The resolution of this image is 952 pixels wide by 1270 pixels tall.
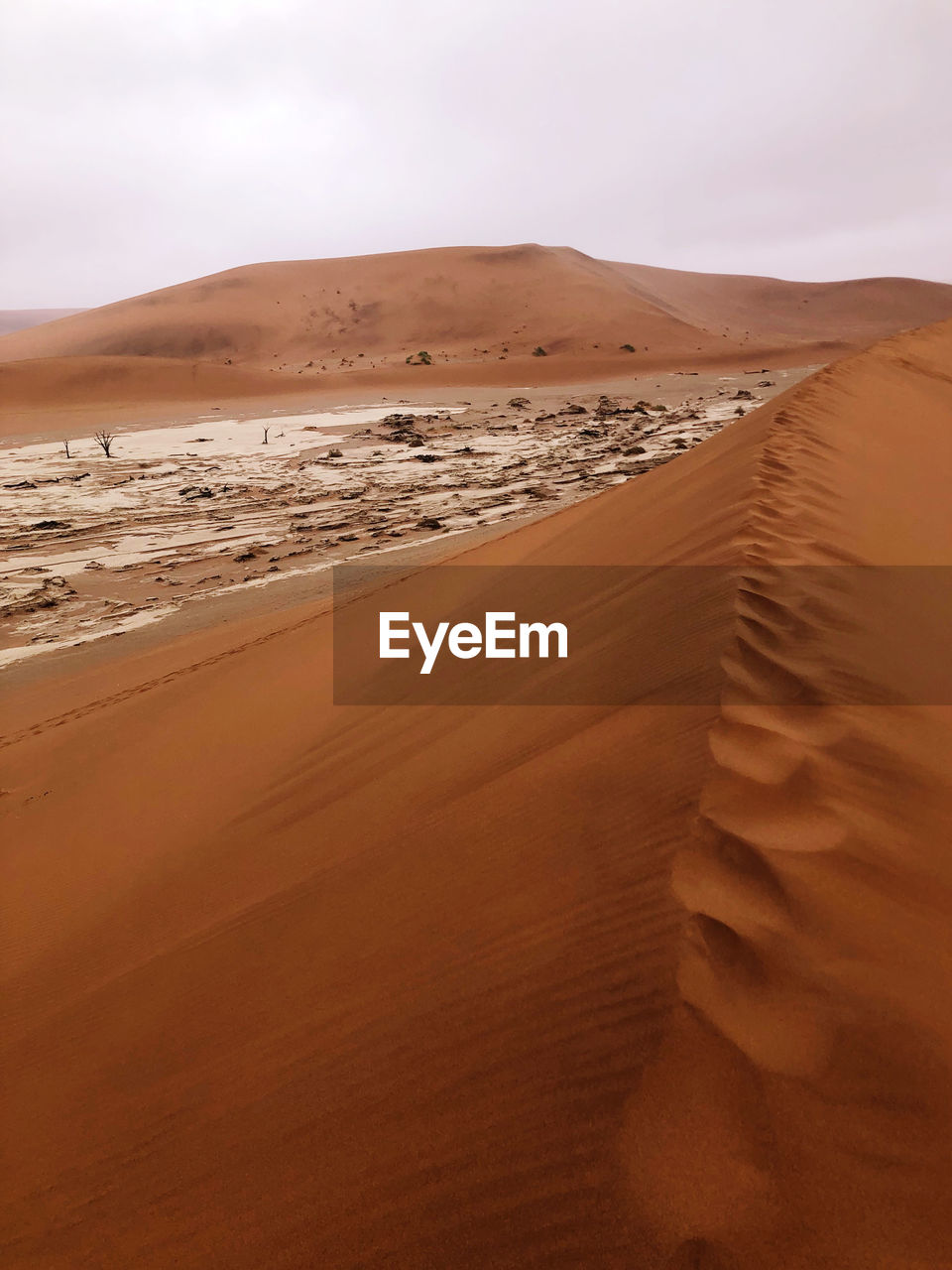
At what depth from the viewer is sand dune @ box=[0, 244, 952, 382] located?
125ft

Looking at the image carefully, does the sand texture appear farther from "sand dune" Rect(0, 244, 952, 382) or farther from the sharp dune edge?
the sharp dune edge

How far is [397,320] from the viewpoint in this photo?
150 ft

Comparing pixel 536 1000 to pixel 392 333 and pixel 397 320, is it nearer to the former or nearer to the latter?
pixel 392 333

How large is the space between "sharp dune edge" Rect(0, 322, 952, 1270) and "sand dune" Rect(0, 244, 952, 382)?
93.5 feet

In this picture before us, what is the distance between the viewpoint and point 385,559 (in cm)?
749

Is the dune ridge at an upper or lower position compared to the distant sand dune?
lower

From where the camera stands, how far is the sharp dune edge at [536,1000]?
47.9 inches

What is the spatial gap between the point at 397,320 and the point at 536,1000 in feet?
159

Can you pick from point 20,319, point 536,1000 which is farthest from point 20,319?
point 536,1000

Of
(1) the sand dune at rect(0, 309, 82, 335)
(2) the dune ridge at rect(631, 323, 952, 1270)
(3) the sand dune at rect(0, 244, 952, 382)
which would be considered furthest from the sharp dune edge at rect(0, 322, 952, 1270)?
(1) the sand dune at rect(0, 309, 82, 335)

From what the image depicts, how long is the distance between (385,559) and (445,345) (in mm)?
36156

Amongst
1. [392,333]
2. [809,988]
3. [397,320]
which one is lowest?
[809,988]

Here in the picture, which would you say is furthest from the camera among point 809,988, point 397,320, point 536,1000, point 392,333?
point 397,320

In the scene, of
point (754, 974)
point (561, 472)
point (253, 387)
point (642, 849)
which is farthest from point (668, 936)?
point (253, 387)
